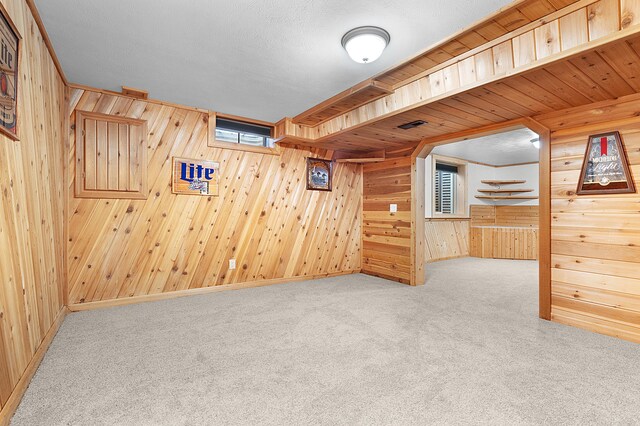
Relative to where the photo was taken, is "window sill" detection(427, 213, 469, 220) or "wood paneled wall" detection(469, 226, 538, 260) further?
"window sill" detection(427, 213, 469, 220)

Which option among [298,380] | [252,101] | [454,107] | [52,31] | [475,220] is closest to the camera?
[298,380]

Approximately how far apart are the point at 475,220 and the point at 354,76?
616 cm

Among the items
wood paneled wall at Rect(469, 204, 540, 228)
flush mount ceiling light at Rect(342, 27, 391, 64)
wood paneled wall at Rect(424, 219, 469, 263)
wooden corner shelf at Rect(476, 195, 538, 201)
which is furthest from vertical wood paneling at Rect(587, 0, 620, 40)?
wooden corner shelf at Rect(476, 195, 538, 201)

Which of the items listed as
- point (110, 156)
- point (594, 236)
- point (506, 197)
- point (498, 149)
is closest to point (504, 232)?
point (506, 197)

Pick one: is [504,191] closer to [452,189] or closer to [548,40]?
[452,189]

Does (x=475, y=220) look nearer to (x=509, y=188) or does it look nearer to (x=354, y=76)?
(x=509, y=188)

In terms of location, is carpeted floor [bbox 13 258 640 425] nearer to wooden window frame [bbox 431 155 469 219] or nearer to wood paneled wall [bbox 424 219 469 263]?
wood paneled wall [bbox 424 219 469 263]

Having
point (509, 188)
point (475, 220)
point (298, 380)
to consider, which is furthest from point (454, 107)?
point (509, 188)

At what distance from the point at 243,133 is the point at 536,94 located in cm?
348

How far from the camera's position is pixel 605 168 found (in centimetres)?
268

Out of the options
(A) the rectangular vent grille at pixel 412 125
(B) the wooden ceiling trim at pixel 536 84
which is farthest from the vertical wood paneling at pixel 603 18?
(A) the rectangular vent grille at pixel 412 125

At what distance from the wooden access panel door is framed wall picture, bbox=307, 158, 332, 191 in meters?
2.31

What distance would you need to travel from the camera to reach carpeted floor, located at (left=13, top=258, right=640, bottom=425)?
1591 mm

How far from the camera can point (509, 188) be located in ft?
26.2
